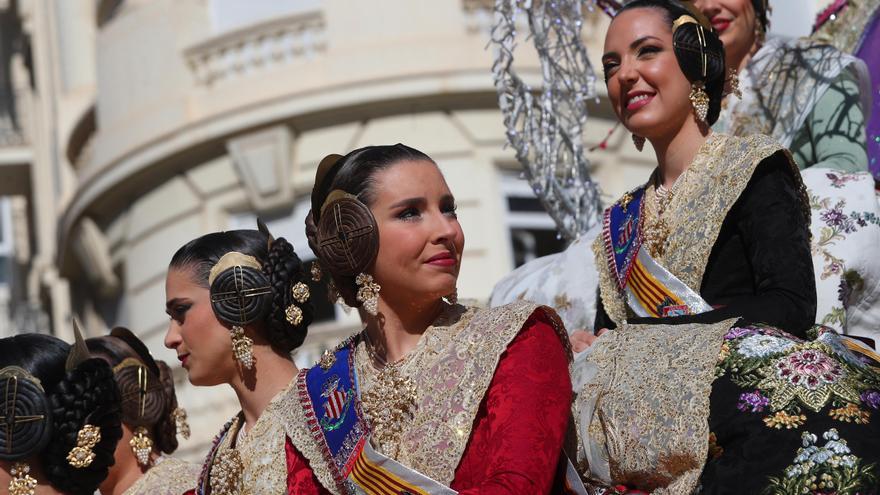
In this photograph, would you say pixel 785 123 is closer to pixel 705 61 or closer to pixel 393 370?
pixel 705 61

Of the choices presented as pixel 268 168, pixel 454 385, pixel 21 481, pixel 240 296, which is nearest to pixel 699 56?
pixel 454 385

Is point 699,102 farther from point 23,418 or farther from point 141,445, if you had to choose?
point 141,445

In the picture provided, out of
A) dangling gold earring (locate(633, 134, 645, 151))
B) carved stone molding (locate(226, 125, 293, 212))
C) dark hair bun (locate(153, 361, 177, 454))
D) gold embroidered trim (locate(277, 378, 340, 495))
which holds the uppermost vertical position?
dangling gold earring (locate(633, 134, 645, 151))

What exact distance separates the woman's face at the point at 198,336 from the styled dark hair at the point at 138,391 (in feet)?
2.45

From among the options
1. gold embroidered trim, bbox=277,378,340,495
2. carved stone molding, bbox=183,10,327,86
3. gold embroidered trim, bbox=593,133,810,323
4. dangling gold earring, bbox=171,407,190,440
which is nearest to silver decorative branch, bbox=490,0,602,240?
dangling gold earring, bbox=171,407,190,440

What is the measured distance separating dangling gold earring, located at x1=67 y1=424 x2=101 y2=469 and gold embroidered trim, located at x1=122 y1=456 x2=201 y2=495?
857 millimetres

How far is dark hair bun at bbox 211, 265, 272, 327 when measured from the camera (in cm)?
573

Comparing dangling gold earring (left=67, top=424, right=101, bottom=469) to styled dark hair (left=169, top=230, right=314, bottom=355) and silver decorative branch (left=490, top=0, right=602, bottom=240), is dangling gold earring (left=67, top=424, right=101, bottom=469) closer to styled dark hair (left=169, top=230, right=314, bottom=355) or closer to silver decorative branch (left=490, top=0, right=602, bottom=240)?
styled dark hair (left=169, top=230, right=314, bottom=355)

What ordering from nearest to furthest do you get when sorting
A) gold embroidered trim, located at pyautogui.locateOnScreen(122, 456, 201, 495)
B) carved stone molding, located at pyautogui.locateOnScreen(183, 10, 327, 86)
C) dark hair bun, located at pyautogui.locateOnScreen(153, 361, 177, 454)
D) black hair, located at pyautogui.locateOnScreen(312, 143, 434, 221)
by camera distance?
black hair, located at pyautogui.locateOnScreen(312, 143, 434, 221)
gold embroidered trim, located at pyautogui.locateOnScreen(122, 456, 201, 495)
dark hair bun, located at pyautogui.locateOnScreen(153, 361, 177, 454)
carved stone molding, located at pyautogui.locateOnScreen(183, 10, 327, 86)

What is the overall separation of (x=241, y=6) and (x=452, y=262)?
11416 millimetres

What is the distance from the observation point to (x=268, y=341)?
585cm

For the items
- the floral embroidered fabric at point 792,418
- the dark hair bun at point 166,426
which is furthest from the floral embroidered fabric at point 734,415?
the dark hair bun at point 166,426

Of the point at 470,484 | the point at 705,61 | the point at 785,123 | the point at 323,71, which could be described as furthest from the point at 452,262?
the point at 323,71

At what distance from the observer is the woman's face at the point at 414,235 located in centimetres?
491
